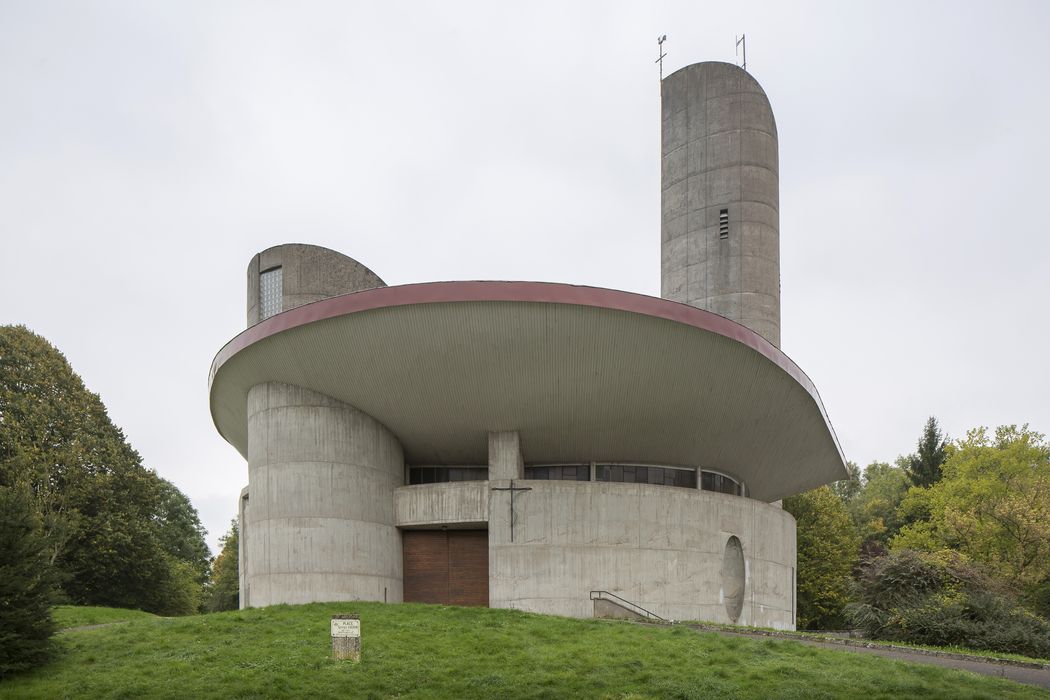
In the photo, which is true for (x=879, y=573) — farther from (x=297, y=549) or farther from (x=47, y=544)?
(x=47, y=544)

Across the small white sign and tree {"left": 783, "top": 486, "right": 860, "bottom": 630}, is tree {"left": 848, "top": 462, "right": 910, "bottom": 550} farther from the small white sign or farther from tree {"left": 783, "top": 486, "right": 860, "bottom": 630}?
the small white sign

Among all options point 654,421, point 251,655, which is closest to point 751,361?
point 654,421

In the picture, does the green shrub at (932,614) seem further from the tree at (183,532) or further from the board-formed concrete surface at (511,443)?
the tree at (183,532)

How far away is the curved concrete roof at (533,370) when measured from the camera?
2183 centimetres

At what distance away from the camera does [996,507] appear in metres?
34.0

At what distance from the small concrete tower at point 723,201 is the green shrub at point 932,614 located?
48.4 feet

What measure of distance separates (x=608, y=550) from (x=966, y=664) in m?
9.75

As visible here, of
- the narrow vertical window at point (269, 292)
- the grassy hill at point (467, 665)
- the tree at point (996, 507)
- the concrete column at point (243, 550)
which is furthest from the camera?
the tree at point (996, 507)

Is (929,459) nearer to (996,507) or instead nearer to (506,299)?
(996,507)

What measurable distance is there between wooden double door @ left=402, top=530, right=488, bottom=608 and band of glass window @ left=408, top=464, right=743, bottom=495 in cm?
194

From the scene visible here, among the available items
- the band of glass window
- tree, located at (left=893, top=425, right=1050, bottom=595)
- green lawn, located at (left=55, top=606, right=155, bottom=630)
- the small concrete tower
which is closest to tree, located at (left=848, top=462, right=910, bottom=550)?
tree, located at (left=893, top=425, right=1050, bottom=595)

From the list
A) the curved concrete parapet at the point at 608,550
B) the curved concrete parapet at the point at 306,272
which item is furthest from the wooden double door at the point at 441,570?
the curved concrete parapet at the point at 306,272

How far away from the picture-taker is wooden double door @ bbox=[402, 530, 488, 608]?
26.3 metres

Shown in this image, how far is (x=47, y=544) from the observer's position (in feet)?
54.4
